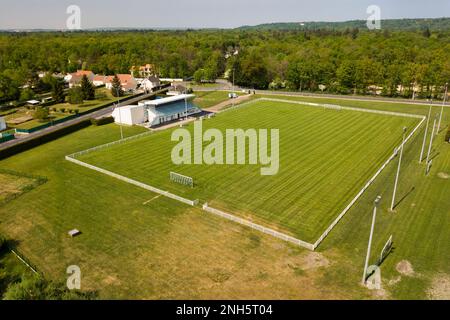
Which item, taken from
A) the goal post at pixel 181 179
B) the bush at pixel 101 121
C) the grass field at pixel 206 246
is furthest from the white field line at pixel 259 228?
the bush at pixel 101 121

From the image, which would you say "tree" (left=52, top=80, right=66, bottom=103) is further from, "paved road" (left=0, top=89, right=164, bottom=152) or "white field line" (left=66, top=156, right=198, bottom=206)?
"white field line" (left=66, top=156, right=198, bottom=206)

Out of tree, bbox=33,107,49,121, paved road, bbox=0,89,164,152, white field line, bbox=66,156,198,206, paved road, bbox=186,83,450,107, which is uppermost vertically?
paved road, bbox=186,83,450,107

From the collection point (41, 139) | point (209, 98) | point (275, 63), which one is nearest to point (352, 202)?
point (41, 139)

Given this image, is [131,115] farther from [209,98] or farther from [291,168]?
[291,168]

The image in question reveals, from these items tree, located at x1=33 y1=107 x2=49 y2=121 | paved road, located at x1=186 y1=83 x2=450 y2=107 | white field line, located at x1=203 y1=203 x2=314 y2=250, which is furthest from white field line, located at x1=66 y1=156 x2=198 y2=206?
paved road, located at x1=186 y1=83 x2=450 y2=107

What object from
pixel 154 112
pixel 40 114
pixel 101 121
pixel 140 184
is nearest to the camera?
pixel 140 184

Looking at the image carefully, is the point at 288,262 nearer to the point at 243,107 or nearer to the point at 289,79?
the point at 243,107

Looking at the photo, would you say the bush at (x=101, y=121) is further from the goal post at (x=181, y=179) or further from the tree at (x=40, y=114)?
the goal post at (x=181, y=179)
